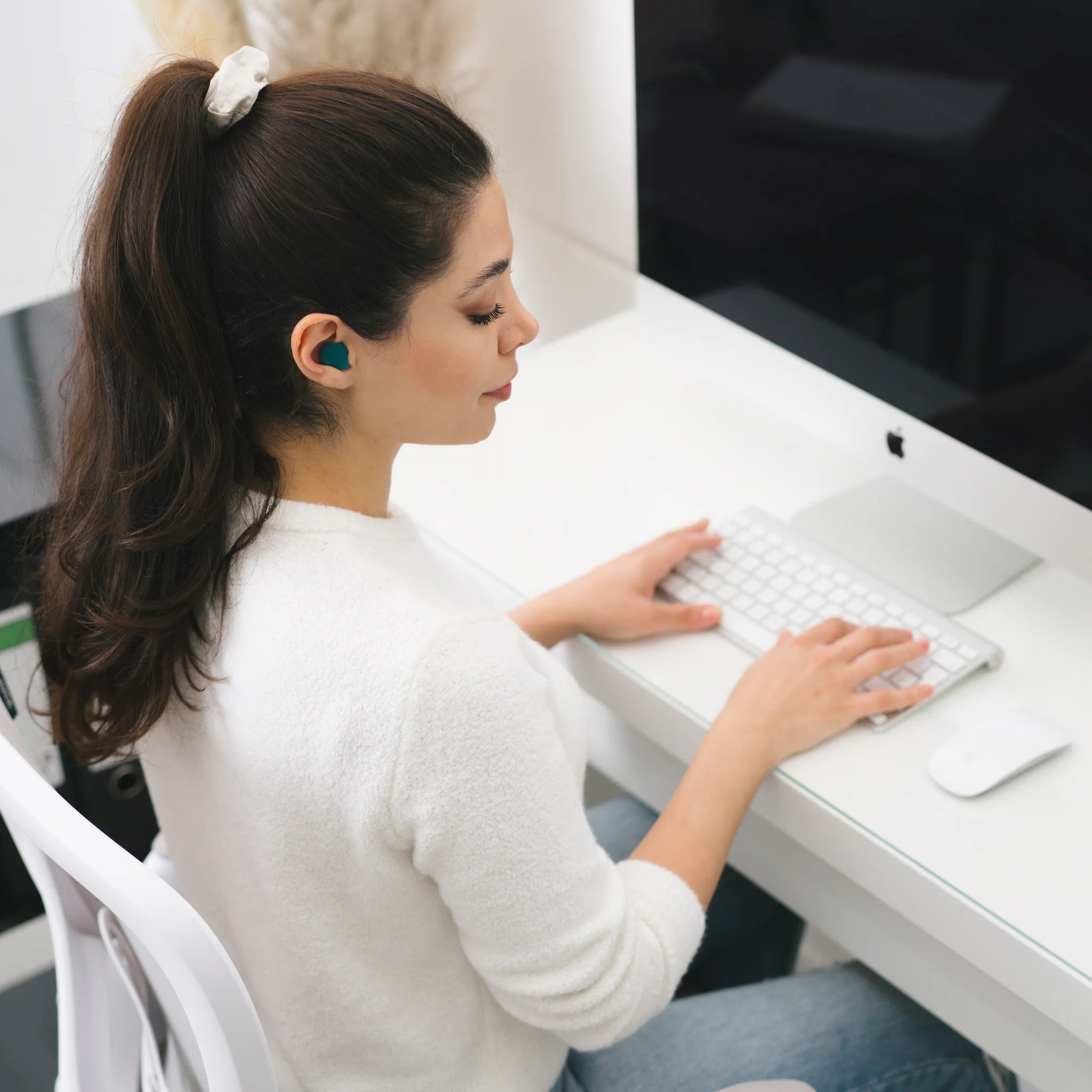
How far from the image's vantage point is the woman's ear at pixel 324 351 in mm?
750

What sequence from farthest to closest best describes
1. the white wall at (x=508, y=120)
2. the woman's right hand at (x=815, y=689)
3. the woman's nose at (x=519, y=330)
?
the white wall at (x=508, y=120) < the woman's right hand at (x=815, y=689) < the woman's nose at (x=519, y=330)

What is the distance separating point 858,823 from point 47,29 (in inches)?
54.5

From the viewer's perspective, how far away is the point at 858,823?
93 cm

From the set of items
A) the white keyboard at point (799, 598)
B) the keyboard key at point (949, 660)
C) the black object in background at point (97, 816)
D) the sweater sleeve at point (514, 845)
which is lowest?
the black object in background at point (97, 816)

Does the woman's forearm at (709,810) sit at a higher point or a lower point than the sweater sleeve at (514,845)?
lower

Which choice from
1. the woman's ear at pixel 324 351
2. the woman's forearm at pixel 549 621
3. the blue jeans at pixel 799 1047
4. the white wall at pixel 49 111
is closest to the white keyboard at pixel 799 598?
the woman's forearm at pixel 549 621

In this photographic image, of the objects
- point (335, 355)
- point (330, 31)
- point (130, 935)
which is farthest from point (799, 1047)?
point (330, 31)

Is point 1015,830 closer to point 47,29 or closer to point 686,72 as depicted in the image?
point 686,72

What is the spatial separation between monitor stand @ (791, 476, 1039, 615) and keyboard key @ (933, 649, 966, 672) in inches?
2.8

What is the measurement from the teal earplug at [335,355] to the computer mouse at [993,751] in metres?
0.52

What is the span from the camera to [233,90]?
75 cm

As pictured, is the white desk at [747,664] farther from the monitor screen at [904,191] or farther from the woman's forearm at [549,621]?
the monitor screen at [904,191]

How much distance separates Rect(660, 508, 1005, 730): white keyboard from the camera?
1.05 metres

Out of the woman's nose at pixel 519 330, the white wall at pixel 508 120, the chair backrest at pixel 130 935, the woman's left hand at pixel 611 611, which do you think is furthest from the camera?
the white wall at pixel 508 120
